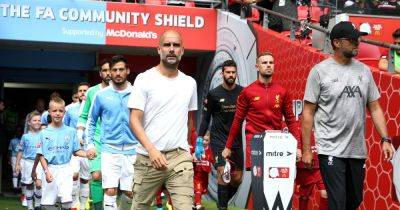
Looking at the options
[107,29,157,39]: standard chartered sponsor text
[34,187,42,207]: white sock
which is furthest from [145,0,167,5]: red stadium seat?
[34,187,42,207]: white sock

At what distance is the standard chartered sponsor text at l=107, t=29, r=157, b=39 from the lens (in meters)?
19.6

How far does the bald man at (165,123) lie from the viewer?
7.21 meters

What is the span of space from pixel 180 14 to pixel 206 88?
7.07ft

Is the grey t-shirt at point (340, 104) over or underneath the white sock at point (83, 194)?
over

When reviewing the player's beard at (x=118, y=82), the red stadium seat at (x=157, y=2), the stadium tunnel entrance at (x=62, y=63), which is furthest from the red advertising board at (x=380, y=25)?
the player's beard at (x=118, y=82)

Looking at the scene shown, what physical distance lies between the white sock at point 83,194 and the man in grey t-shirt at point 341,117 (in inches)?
280

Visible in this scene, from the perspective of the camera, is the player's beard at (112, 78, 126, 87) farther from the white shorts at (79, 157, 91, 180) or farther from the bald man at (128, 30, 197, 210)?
the white shorts at (79, 157, 91, 180)

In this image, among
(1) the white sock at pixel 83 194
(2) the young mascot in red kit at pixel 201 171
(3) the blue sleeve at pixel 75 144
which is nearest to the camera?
(3) the blue sleeve at pixel 75 144

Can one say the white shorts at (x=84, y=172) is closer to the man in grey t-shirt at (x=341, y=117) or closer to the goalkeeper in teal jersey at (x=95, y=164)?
the goalkeeper in teal jersey at (x=95, y=164)

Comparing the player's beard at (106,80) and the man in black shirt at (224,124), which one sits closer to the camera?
the player's beard at (106,80)

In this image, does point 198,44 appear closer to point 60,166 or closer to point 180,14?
point 180,14

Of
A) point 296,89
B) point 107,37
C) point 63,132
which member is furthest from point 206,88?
point 63,132

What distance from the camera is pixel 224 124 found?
40.0 ft

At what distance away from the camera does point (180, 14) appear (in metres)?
19.8
